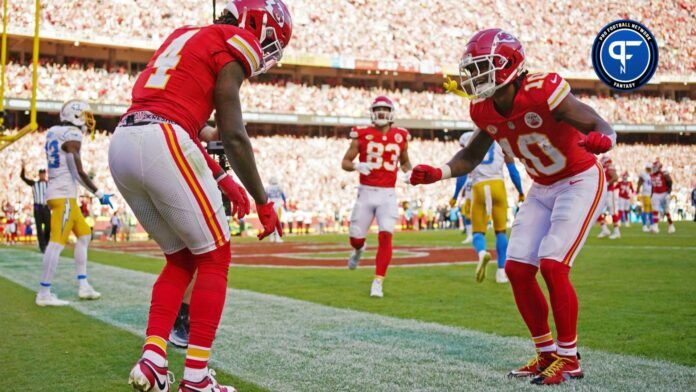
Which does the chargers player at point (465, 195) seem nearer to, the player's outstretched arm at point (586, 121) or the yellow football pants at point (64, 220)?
the yellow football pants at point (64, 220)

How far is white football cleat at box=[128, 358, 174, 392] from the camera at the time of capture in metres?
3.07

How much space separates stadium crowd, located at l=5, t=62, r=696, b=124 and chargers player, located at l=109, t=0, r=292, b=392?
31.4m

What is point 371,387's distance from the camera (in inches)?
146

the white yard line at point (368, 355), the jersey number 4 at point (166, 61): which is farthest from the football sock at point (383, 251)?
the jersey number 4 at point (166, 61)

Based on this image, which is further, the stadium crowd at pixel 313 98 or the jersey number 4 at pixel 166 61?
the stadium crowd at pixel 313 98

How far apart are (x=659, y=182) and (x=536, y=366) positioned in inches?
798

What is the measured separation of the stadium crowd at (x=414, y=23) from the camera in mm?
35719

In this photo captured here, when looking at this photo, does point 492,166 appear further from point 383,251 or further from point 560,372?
point 560,372

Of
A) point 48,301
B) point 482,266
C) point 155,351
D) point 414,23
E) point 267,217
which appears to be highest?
point 414,23

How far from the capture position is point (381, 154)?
8.50 m

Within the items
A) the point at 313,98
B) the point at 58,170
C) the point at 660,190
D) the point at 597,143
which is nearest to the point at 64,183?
the point at 58,170

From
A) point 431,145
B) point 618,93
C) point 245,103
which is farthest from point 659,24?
point 245,103

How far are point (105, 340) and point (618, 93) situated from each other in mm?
50029

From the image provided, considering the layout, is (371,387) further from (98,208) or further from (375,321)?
(98,208)
